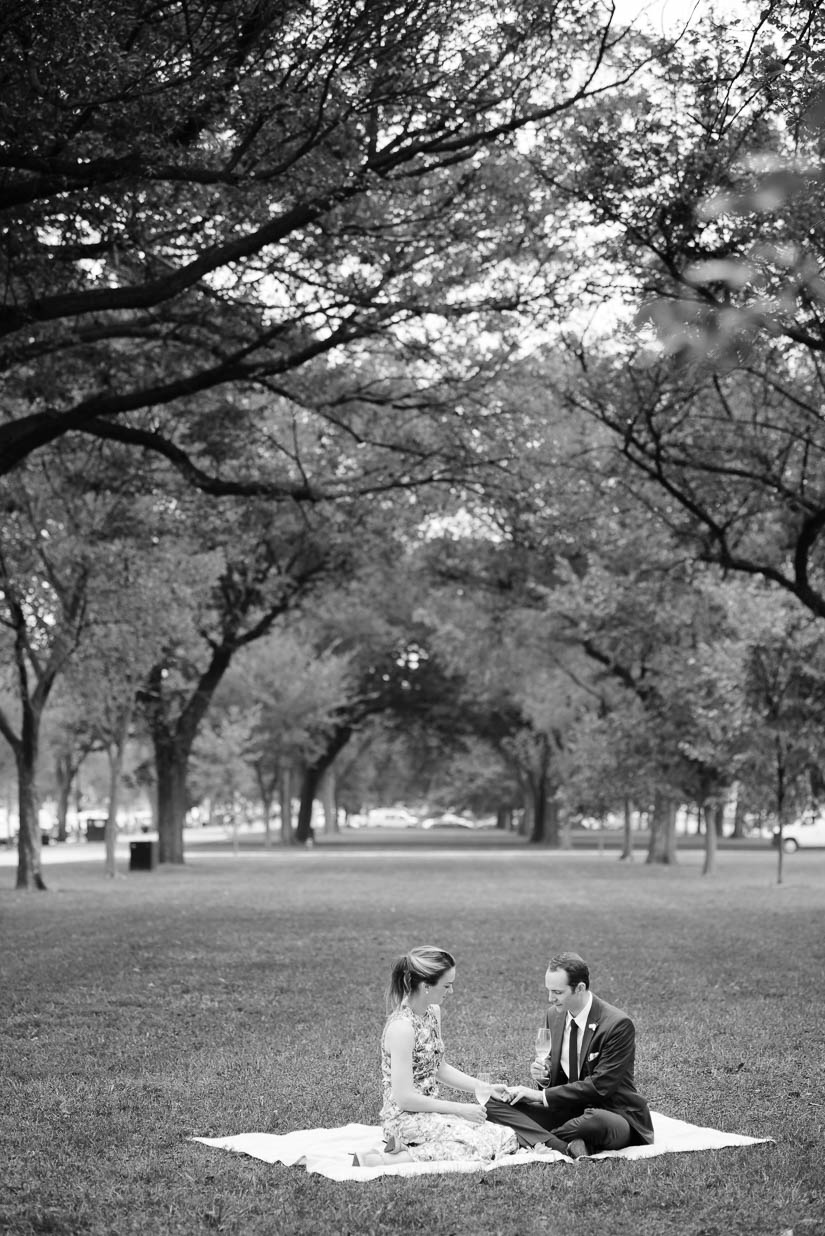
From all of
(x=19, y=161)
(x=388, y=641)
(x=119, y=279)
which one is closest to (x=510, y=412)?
(x=119, y=279)

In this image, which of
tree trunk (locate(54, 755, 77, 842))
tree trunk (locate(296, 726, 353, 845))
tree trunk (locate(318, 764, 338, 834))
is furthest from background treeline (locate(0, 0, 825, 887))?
tree trunk (locate(318, 764, 338, 834))

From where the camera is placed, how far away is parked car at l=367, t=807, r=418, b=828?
128750 mm

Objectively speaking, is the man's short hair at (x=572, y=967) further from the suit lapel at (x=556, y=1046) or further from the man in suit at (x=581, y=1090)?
the suit lapel at (x=556, y=1046)

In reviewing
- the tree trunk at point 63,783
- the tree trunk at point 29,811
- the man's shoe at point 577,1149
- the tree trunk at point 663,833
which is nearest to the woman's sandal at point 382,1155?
the man's shoe at point 577,1149

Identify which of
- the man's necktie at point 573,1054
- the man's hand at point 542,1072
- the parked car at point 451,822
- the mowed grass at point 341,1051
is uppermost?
the man's necktie at point 573,1054

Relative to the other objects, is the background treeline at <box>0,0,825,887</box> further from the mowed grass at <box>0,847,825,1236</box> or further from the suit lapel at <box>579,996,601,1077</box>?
the suit lapel at <box>579,996,601,1077</box>

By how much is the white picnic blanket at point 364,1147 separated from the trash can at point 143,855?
95.9 ft

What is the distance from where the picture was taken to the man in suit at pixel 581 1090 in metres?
7.26

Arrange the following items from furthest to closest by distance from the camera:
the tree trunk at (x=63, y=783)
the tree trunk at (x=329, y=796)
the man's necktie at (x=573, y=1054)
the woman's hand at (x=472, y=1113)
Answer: the tree trunk at (x=329, y=796) < the tree trunk at (x=63, y=783) < the man's necktie at (x=573, y=1054) < the woman's hand at (x=472, y=1113)

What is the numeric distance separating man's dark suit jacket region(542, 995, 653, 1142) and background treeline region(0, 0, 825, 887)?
21.8ft

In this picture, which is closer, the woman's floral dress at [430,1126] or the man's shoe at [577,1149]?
the woman's floral dress at [430,1126]

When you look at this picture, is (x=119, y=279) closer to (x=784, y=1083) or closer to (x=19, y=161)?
(x=19, y=161)

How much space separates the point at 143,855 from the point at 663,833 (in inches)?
616

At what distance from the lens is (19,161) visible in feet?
38.2
